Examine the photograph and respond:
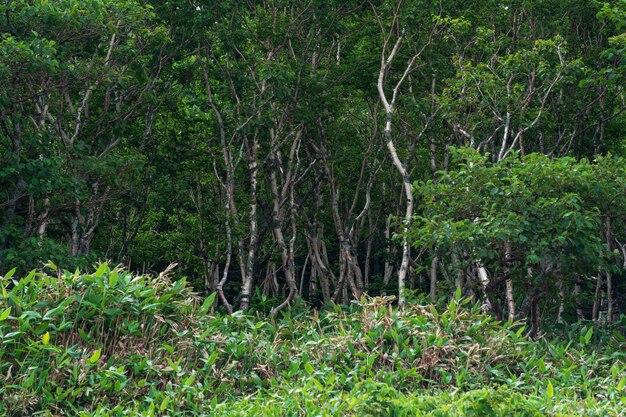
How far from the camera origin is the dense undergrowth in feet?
22.1

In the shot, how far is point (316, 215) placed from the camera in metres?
19.0

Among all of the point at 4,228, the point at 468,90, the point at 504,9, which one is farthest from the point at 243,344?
the point at 504,9

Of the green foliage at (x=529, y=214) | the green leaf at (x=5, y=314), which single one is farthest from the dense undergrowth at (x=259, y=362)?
the green foliage at (x=529, y=214)

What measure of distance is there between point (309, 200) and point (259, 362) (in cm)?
1315

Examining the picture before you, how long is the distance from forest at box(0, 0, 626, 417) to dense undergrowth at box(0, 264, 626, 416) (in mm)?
26

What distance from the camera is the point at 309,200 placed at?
21.1 metres

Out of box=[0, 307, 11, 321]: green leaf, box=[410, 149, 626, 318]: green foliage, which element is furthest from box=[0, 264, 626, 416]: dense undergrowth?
box=[410, 149, 626, 318]: green foliage

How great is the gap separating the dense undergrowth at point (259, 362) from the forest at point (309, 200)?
3 cm

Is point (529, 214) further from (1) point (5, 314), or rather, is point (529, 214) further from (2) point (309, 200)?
(2) point (309, 200)

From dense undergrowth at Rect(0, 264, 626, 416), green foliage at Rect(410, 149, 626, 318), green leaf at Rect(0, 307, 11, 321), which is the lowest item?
dense undergrowth at Rect(0, 264, 626, 416)

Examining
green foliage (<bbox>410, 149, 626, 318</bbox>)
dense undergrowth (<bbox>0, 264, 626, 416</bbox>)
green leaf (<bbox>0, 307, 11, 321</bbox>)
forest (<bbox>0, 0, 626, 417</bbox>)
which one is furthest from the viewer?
green foliage (<bbox>410, 149, 626, 318</bbox>)

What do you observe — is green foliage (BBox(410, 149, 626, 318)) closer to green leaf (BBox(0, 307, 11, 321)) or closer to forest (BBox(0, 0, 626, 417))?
forest (BBox(0, 0, 626, 417))

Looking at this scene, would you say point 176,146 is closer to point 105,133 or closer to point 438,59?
point 105,133

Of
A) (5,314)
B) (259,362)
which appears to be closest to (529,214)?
(259,362)
